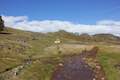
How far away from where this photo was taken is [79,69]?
74.8 meters

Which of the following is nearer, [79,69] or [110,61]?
[79,69]

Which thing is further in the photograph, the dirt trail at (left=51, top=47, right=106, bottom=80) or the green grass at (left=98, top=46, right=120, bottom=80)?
the green grass at (left=98, top=46, right=120, bottom=80)

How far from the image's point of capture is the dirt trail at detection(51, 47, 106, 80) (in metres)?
65.6

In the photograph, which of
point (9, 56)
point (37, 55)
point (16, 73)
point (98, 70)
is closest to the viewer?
point (16, 73)

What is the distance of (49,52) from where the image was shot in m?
103

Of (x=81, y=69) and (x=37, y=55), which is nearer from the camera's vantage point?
(x=81, y=69)

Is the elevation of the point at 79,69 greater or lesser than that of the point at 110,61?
lesser

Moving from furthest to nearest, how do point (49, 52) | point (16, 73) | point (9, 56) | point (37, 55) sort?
point (49, 52) < point (37, 55) < point (9, 56) < point (16, 73)

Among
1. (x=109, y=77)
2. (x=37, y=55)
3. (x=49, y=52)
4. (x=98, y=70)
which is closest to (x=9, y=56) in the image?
(x=37, y=55)

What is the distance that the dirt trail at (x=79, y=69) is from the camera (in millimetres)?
65562

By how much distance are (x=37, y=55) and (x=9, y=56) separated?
10.7m

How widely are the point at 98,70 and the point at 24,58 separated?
27.7m

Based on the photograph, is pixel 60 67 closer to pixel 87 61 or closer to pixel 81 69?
pixel 81 69

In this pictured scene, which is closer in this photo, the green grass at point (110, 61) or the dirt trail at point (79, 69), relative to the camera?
the dirt trail at point (79, 69)
